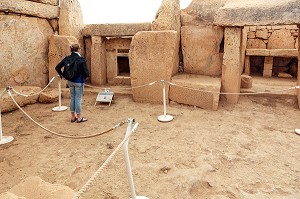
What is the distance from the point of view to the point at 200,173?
302 centimetres

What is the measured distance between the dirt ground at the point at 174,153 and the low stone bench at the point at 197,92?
23 centimetres

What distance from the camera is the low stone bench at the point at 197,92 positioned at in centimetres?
541

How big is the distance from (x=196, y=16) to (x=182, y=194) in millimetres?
5208

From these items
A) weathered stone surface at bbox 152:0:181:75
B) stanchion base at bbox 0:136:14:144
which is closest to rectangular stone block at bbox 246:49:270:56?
weathered stone surface at bbox 152:0:181:75

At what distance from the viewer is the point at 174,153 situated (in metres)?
3.56

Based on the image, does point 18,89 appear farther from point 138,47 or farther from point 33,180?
point 33,180

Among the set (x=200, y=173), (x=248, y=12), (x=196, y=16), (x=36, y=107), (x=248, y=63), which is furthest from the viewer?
(x=248, y=63)

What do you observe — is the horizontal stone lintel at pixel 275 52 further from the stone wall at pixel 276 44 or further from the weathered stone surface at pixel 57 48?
the weathered stone surface at pixel 57 48

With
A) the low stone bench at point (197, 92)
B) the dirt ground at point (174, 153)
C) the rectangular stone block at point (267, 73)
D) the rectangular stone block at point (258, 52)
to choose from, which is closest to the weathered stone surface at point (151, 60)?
the low stone bench at point (197, 92)

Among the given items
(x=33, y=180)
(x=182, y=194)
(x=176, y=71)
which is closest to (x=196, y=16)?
(x=176, y=71)

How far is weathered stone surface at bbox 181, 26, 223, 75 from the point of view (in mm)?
6344

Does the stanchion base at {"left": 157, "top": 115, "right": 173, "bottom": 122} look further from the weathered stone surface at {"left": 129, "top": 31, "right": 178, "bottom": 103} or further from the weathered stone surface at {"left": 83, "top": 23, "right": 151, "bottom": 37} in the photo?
the weathered stone surface at {"left": 83, "top": 23, "right": 151, "bottom": 37}

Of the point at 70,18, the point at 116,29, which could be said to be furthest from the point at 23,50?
the point at 116,29

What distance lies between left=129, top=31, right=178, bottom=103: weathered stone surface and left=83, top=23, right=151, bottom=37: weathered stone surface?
45.4 inches
